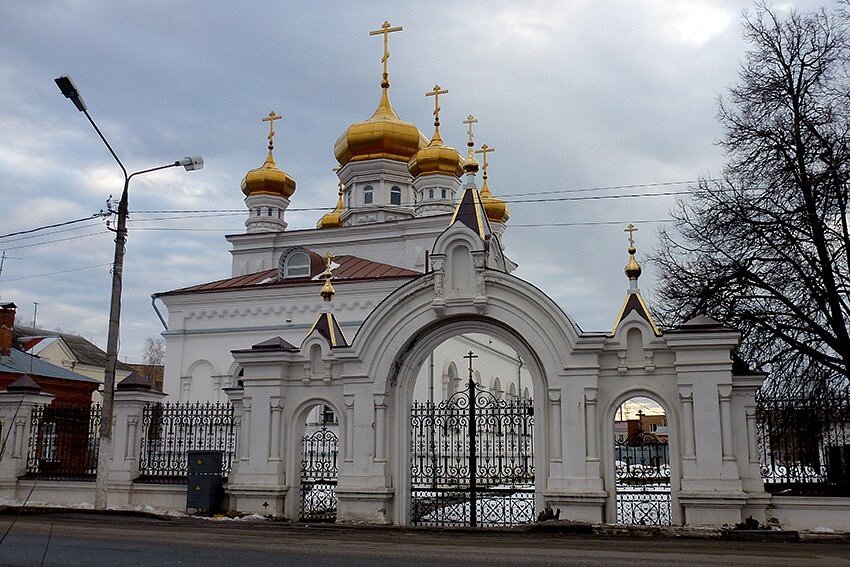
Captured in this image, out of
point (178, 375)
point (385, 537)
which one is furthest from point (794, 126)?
point (178, 375)

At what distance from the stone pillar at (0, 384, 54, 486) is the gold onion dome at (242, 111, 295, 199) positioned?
22.9 m

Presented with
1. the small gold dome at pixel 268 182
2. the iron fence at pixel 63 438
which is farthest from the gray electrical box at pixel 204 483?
the small gold dome at pixel 268 182

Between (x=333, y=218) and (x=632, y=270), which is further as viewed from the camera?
(x=333, y=218)

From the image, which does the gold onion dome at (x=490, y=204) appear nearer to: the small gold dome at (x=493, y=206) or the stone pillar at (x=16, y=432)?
the small gold dome at (x=493, y=206)

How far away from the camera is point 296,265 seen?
31.8 metres

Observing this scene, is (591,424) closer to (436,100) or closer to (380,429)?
(380,429)

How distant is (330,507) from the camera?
15383 millimetres

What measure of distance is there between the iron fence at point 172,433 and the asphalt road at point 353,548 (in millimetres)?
2405

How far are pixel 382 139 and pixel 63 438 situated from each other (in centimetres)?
2284

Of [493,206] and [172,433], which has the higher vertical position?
[493,206]

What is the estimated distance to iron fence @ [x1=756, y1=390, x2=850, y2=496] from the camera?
12.7 metres

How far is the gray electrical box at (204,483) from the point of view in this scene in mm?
14789

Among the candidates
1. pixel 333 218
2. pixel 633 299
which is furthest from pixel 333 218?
pixel 633 299

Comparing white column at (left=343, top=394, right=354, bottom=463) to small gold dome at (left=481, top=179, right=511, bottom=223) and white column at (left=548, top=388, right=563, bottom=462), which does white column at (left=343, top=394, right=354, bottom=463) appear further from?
small gold dome at (left=481, top=179, right=511, bottom=223)
